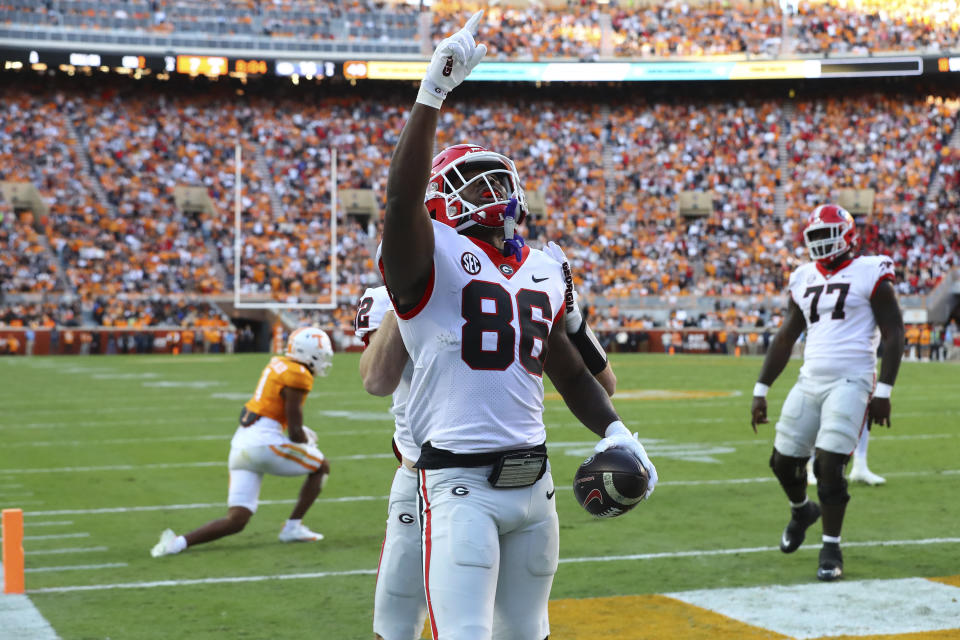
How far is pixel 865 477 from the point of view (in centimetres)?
1034

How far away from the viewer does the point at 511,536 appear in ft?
11.5

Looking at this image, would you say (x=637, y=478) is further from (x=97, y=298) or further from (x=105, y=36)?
(x=105, y=36)

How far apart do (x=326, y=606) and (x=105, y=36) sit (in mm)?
38771

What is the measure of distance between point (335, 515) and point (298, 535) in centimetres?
107

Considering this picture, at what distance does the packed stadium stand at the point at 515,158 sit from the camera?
36.7m

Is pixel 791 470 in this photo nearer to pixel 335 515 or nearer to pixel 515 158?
pixel 335 515

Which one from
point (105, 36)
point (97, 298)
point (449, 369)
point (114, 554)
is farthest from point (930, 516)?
point (105, 36)

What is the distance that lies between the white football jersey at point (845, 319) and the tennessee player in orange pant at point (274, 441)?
9.79 ft

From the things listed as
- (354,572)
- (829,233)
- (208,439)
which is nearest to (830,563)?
(829,233)

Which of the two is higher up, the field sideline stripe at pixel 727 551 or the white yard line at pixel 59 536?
the field sideline stripe at pixel 727 551

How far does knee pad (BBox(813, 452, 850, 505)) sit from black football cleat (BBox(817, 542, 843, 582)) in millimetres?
250

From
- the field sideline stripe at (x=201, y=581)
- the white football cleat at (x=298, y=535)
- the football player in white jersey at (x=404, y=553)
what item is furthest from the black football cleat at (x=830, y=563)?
the white football cleat at (x=298, y=535)

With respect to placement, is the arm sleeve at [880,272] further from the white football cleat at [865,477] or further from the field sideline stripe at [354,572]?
the white football cleat at [865,477]

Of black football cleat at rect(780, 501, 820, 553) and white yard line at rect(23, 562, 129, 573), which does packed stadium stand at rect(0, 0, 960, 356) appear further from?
black football cleat at rect(780, 501, 820, 553)
